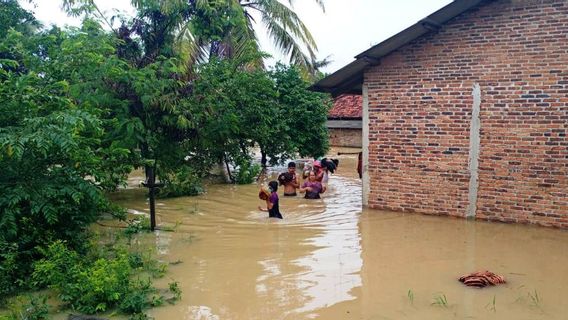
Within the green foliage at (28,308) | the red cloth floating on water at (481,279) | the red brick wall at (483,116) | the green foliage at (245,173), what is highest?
the red brick wall at (483,116)

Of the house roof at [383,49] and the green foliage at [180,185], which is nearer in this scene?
the house roof at [383,49]

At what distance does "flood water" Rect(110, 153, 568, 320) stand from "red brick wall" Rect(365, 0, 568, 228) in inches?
19.9

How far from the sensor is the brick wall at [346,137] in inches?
1131

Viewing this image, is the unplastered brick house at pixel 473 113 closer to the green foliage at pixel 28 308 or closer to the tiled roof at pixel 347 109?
the green foliage at pixel 28 308

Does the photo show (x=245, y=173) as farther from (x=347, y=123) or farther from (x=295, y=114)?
(x=347, y=123)

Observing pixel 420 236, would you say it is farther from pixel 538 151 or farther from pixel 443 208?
pixel 538 151

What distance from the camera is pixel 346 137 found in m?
29.2

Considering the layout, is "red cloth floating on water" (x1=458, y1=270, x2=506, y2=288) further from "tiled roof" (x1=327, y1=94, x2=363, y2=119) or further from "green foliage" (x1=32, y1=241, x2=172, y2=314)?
"tiled roof" (x1=327, y1=94, x2=363, y2=119)

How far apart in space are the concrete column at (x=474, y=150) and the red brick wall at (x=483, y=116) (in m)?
0.07

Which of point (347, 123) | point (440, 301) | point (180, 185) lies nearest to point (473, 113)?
point (440, 301)

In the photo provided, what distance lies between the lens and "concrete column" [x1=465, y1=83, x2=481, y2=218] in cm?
901


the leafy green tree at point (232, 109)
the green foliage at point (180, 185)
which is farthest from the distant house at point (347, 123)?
the green foliage at point (180, 185)

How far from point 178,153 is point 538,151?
23.8ft

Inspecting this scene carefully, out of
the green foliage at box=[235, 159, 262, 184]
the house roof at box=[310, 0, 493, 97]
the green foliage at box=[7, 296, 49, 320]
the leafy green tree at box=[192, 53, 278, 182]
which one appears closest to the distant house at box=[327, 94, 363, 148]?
the leafy green tree at box=[192, 53, 278, 182]
